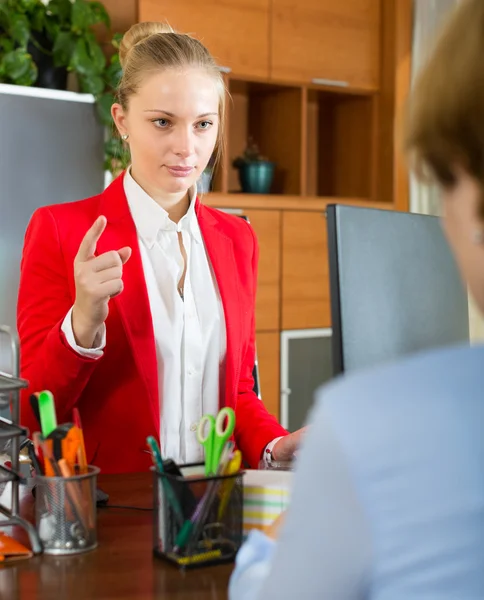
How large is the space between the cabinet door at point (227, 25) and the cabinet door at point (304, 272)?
723 mm

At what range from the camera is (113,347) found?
5.60ft

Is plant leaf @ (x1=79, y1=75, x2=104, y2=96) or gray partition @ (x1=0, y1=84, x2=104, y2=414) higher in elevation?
plant leaf @ (x1=79, y1=75, x2=104, y2=96)

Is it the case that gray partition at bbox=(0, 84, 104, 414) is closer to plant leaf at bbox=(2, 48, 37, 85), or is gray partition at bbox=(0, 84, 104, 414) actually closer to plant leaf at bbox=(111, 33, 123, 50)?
plant leaf at bbox=(2, 48, 37, 85)

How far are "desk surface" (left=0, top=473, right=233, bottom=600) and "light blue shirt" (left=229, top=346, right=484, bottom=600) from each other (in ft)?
1.44

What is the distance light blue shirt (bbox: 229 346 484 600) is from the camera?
0.57m

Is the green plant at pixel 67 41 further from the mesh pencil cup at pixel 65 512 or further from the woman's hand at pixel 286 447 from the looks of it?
the mesh pencil cup at pixel 65 512

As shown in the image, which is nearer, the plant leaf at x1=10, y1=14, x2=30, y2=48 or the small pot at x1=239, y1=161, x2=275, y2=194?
the plant leaf at x1=10, y1=14, x2=30, y2=48

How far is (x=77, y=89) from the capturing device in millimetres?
3750

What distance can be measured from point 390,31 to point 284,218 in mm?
1158

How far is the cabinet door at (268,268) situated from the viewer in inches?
161

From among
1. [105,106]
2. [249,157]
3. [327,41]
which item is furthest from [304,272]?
[105,106]

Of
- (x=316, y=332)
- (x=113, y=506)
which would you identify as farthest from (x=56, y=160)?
(x=113, y=506)

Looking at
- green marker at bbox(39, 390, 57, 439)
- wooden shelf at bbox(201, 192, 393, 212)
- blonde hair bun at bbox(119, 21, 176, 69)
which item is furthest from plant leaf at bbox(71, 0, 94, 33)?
green marker at bbox(39, 390, 57, 439)

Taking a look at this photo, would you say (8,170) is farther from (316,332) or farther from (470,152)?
(470,152)
